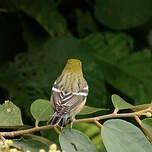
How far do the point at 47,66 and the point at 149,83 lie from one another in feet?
2.70

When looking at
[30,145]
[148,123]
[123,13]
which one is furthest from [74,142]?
[123,13]

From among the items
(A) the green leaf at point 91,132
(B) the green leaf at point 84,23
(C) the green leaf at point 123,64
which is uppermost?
(B) the green leaf at point 84,23

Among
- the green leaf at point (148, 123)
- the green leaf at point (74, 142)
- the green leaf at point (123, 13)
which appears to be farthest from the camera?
the green leaf at point (123, 13)

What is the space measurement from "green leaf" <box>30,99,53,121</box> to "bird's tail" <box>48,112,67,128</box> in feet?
0.10

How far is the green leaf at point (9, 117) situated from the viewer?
238 cm

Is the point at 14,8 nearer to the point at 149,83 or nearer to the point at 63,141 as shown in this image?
the point at 149,83

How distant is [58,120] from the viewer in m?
2.40

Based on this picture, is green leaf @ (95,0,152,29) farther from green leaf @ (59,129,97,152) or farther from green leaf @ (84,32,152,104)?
green leaf @ (59,129,97,152)

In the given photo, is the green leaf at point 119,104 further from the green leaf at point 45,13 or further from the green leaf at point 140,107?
the green leaf at point 45,13

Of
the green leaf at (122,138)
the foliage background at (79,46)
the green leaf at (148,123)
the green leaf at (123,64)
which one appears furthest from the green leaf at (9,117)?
the green leaf at (123,64)

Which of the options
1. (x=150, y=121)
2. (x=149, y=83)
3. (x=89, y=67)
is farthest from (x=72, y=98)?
(x=149, y=83)

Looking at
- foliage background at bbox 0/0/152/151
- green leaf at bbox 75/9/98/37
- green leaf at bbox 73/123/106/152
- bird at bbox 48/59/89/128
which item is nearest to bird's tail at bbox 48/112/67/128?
bird at bbox 48/59/89/128

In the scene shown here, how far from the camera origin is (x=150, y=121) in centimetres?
237

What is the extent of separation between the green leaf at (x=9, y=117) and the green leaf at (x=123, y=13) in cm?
252
